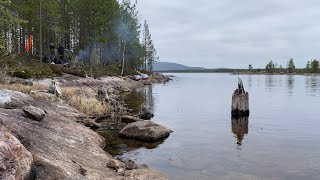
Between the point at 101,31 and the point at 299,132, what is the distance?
5164 centimetres

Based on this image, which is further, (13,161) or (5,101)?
(5,101)

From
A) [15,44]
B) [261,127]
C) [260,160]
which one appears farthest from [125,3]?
[260,160]

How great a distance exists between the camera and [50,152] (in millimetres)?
11773

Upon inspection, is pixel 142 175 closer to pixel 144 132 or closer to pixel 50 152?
pixel 50 152

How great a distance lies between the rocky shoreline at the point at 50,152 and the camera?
9.05m

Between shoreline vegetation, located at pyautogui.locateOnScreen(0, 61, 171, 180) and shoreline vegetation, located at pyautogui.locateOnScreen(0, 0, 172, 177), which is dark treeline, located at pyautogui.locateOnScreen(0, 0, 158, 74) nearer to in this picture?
shoreline vegetation, located at pyautogui.locateOnScreen(0, 0, 172, 177)

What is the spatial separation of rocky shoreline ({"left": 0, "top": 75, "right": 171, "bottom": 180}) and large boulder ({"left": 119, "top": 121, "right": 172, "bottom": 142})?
191 cm

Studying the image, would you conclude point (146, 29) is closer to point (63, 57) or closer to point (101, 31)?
point (101, 31)

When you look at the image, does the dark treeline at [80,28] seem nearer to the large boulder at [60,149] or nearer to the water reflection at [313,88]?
the water reflection at [313,88]

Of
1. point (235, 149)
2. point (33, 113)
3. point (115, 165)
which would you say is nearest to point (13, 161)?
point (115, 165)

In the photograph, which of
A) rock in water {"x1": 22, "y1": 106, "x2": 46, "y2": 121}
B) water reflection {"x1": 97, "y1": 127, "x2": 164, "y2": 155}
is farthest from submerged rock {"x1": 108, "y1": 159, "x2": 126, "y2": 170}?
rock in water {"x1": 22, "y1": 106, "x2": 46, "y2": 121}

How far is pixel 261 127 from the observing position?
24531mm

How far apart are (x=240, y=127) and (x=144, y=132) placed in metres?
8.18

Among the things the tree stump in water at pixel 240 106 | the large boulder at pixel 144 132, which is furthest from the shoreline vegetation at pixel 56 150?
the tree stump in water at pixel 240 106
